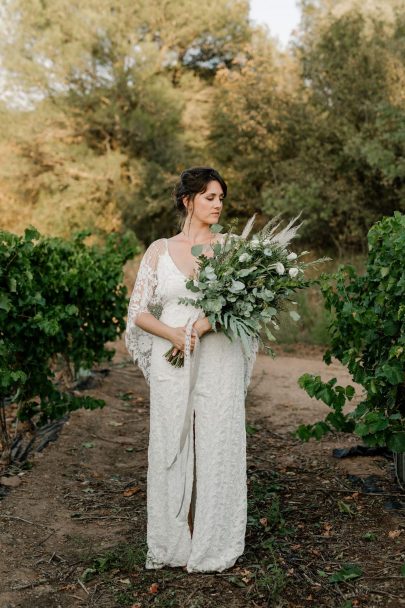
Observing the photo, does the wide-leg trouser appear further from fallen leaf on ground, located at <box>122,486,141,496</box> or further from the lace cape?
fallen leaf on ground, located at <box>122,486,141,496</box>

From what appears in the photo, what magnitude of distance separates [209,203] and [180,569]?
2.09 metres

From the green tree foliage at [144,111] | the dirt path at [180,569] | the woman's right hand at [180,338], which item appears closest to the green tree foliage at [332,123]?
the green tree foliage at [144,111]

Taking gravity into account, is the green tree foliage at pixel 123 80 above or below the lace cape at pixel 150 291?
above

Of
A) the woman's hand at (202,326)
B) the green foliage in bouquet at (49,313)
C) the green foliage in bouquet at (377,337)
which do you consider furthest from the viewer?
the green foliage in bouquet at (49,313)

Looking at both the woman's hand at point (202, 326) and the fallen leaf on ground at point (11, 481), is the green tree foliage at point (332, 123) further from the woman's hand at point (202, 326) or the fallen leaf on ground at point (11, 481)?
the woman's hand at point (202, 326)

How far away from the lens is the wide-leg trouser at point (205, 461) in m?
3.86

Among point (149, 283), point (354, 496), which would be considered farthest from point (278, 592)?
point (149, 283)

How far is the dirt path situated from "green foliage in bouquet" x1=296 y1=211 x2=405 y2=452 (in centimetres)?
57

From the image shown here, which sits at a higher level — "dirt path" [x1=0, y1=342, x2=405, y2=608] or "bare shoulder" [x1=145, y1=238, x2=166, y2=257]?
"bare shoulder" [x1=145, y1=238, x2=166, y2=257]

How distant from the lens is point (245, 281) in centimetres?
367

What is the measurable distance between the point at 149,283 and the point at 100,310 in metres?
3.79

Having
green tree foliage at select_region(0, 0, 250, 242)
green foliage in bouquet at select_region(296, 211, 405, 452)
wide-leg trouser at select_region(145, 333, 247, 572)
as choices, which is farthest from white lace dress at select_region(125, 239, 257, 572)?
green tree foliage at select_region(0, 0, 250, 242)

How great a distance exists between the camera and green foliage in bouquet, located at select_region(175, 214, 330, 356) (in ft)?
11.8

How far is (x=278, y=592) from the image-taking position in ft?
11.8
